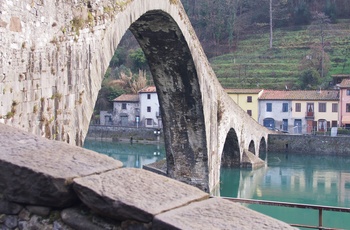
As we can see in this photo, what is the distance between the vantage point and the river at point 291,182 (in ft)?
51.6

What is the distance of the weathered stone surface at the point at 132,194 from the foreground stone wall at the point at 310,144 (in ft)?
93.7

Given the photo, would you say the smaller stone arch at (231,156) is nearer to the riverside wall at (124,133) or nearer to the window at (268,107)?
the riverside wall at (124,133)

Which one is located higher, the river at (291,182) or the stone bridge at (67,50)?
the stone bridge at (67,50)

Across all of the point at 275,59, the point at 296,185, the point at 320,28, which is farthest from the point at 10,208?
the point at 320,28

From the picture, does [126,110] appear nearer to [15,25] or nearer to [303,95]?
[303,95]

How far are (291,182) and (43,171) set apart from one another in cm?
1994

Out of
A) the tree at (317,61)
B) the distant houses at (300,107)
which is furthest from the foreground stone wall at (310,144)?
the tree at (317,61)

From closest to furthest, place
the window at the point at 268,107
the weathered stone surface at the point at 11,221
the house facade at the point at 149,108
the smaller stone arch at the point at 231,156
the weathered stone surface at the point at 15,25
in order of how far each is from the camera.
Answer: the weathered stone surface at the point at 11,221 < the weathered stone surface at the point at 15,25 < the smaller stone arch at the point at 231,156 < the window at the point at 268,107 < the house facade at the point at 149,108

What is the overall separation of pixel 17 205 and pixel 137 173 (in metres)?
0.61

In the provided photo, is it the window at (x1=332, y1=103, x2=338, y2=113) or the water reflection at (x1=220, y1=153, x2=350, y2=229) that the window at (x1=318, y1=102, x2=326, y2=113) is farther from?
the water reflection at (x1=220, y1=153, x2=350, y2=229)

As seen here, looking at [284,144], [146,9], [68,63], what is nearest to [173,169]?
[146,9]

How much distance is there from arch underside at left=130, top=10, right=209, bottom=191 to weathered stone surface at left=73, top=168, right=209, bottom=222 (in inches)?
372

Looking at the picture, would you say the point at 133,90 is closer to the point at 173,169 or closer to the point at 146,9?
the point at 173,169

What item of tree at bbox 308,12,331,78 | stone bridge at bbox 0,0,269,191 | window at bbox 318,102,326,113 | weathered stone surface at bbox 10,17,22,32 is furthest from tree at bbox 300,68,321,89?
weathered stone surface at bbox 10,17,22,32
